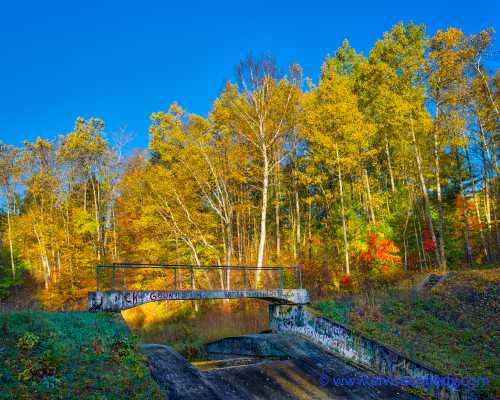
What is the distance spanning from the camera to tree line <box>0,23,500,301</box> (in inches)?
1002

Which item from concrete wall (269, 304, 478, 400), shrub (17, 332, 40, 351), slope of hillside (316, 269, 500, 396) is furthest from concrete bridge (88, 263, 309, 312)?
shrub (17, 332, 40, 351)

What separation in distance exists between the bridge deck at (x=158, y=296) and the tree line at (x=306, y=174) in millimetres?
6708

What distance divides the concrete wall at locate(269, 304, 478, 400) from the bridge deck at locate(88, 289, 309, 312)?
0.60m

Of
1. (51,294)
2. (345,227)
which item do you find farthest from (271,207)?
(51,294)

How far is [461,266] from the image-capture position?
1099 inches

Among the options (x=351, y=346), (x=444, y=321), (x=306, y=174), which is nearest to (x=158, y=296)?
(x=351, y=346)

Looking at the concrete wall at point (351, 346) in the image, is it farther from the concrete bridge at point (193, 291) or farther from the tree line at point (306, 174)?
the tree line at point (306, 174)

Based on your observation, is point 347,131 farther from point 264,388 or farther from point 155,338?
point 264,388

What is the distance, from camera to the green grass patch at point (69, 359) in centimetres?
726

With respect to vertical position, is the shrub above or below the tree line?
below

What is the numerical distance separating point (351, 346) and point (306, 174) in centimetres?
1641

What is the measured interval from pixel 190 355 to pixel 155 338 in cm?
412

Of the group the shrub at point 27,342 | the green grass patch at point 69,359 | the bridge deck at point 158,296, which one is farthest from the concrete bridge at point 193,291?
the shrub at point 27,342

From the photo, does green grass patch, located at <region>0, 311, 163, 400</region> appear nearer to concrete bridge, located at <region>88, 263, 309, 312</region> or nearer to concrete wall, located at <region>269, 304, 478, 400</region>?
concrete bridge, located at <region>88, 263, 309, 312</region>
